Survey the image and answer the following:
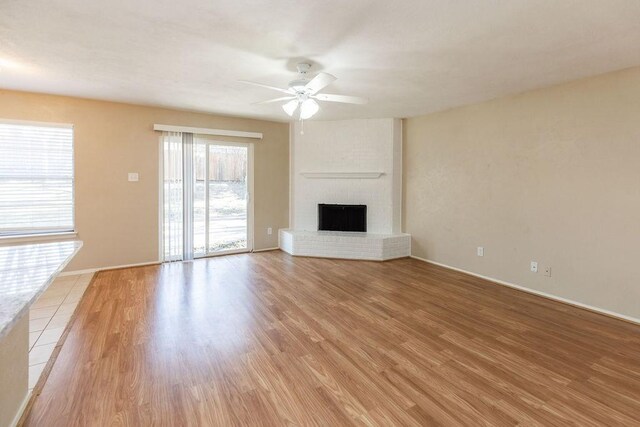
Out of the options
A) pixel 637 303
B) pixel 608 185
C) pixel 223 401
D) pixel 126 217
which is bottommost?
pixel 223 401

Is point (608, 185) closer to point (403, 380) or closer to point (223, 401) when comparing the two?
point (403, 380)

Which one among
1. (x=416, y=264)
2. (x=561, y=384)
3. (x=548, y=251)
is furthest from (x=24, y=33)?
(x=548, y=251)

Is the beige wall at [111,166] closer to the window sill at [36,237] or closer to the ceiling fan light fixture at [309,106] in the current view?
the window sill at [36,237]

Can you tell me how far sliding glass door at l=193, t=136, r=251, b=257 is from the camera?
5047 millimetres

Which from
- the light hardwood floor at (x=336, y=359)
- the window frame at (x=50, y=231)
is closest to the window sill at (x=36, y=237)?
the window frame at (x=50, y=231)

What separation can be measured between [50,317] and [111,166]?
227 cm

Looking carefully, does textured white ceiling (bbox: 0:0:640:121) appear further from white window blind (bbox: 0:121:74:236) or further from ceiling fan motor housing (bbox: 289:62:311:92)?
white window blind (bbox: 0:121:74:236)

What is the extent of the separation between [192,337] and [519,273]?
3.76m

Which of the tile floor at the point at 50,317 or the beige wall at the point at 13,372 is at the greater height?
the beige wall at the point at 13,372

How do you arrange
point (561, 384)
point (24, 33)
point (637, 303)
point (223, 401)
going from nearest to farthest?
point (223, 401) → point (561, 384) → point (24, 33) → point (637, 303)

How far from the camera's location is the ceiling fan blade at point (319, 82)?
261 centimetres

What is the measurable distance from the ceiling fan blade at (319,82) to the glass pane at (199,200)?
2.73 metres

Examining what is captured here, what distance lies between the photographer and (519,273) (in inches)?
150

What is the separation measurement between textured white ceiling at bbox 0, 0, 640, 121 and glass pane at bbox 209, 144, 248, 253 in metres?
1.54
